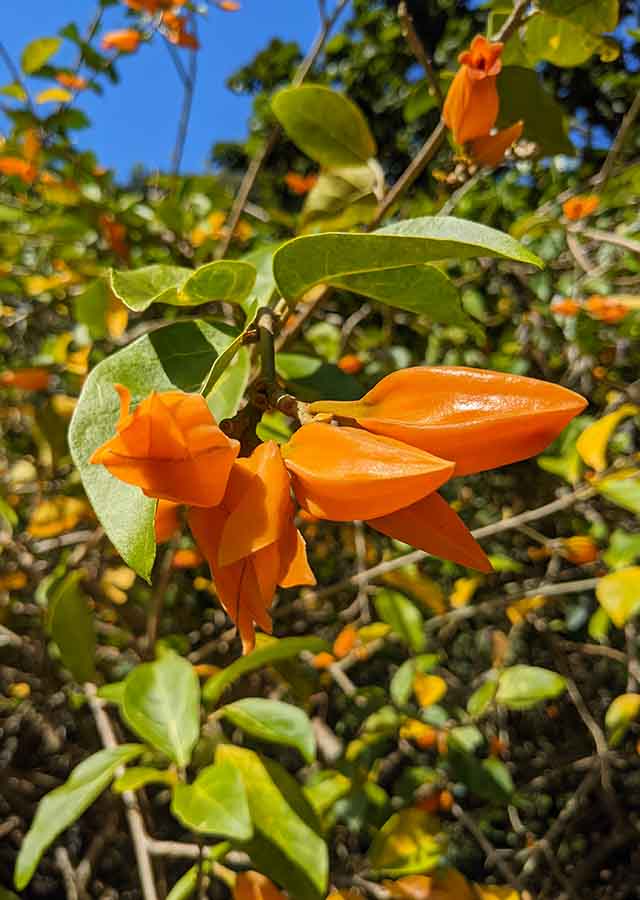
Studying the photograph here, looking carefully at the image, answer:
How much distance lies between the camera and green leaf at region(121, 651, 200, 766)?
0.83m

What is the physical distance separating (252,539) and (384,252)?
197mm

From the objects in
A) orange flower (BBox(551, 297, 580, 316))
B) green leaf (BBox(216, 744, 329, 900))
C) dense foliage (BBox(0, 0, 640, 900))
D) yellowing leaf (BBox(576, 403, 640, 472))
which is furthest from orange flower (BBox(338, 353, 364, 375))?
→ green leaf (BBox(216, 744, 329, 900))

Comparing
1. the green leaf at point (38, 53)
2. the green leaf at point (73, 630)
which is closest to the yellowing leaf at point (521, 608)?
the green leaf at point (73, 630)

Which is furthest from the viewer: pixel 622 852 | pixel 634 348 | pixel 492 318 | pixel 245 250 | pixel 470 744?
pixel 622 852

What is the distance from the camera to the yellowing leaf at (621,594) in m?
1.13

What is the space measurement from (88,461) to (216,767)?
1.50ft

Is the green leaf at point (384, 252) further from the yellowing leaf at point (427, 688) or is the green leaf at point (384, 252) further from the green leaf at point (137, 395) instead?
the yellowing leaf at point (427, 688)

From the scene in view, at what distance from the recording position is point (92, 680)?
1.16 metres

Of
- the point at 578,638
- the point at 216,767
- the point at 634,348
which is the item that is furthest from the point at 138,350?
the point at 578,638

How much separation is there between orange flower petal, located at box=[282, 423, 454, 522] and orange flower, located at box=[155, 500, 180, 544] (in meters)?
0.11

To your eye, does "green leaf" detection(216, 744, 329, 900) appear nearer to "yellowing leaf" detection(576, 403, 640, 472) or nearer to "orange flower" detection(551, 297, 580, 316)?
"yellowing leaf" detection(576, 403, 640, 472)

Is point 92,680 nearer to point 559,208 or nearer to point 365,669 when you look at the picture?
point 365,669

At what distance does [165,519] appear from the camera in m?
0.53

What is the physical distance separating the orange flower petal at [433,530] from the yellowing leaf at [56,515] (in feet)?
5.02
